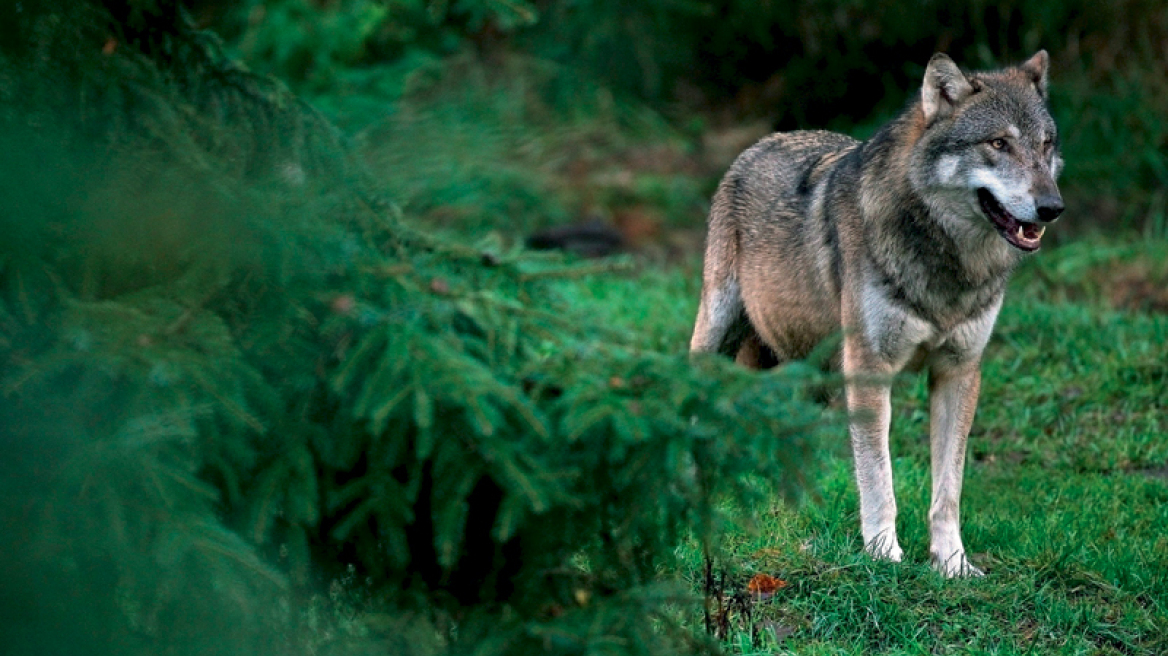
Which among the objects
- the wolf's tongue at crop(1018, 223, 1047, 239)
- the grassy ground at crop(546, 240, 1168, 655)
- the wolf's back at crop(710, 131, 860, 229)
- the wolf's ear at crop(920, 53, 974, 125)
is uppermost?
the wolf's ear at crop(920, 53, 974, 125)

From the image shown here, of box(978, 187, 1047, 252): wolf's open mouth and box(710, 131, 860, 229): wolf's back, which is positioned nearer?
box(978, 187, 1047, 252): wolf's open mouth

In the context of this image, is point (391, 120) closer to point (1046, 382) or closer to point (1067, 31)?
point (1046, 382)

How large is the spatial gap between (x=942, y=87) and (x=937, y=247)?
0.69 metres

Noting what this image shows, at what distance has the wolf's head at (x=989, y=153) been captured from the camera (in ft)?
16.0

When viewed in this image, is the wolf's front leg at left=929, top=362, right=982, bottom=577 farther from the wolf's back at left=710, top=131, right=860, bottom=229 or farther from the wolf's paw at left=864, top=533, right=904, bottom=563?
the wolf's back at left=710, top=131, right=860, bottom=229

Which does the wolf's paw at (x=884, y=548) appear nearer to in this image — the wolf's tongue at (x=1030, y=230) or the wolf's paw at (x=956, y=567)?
the wolf's paw at (x=956, y=567)

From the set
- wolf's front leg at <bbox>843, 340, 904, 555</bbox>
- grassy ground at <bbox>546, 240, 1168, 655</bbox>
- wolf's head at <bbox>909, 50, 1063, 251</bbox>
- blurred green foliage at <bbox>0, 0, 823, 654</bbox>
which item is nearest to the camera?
blurred green foliage at <bbox>0, 0, 823, 654</bbox>

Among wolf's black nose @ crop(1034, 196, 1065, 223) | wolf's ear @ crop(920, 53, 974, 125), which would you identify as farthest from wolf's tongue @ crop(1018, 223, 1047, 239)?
wolf's ear @ crop(920, 53, 974, 125)

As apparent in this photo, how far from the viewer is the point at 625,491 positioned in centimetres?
271

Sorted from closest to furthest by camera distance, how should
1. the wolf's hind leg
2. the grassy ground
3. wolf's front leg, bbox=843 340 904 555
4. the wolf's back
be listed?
the grassy ground, wolf's front leg, bbox=843 340 904 555, the wolf's back, the wolf's hind leg

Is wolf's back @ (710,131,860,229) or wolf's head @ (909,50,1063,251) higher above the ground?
wolf's head @ (909,50,1063,251)

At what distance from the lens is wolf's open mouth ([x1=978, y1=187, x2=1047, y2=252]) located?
4.89m

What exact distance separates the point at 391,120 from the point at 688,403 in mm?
1252

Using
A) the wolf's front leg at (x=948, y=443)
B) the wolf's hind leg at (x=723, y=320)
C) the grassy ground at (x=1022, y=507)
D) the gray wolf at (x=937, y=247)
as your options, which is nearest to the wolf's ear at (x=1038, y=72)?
the gray wolf at (x=937, y=247)
